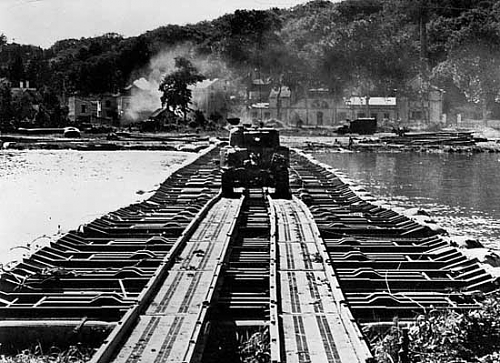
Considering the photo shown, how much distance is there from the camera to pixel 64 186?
43.1m

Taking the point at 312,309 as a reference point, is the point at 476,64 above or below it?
above

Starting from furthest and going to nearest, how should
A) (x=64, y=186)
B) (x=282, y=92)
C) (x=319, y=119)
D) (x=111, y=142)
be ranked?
(x=282, y=92), (x=319, y=119), (x=111, y=142), (x=64, y=186)

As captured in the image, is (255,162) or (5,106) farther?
(5,106)

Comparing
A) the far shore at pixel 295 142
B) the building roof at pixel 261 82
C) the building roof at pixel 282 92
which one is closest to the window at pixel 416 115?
the building roof at pixel 282 92

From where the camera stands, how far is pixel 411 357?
448 inches

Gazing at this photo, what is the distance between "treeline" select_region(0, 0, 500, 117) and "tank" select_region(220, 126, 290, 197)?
7635 cm

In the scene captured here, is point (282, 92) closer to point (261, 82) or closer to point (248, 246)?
point (261, 82)

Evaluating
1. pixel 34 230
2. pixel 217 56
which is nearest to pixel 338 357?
pixel 34 230

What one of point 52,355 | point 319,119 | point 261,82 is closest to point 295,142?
point 319,119

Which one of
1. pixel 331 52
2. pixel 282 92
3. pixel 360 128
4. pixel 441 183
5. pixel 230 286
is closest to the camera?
pixel 230 286

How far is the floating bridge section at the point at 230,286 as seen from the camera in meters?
12.3

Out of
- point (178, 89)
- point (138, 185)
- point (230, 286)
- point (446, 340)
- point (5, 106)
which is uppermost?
point (178, 89)

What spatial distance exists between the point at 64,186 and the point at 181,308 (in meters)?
30.5

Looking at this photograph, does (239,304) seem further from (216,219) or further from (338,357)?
(216,219)
